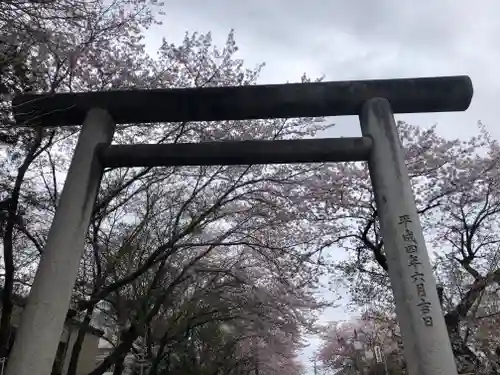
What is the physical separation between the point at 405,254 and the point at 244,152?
2.30 m

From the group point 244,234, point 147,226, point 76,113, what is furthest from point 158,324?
point 76,113

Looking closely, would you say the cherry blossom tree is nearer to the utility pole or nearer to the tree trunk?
the tree trunk

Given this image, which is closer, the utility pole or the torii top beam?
the utility pole

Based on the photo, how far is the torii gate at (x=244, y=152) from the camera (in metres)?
4.30

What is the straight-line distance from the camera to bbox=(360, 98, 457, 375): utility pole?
401cm

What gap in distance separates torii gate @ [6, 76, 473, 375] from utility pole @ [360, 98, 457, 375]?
1cm

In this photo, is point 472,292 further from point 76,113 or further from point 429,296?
point 76,113

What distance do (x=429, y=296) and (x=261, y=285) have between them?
10.6 m

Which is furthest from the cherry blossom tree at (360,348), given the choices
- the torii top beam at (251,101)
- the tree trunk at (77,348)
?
the torii top beam at (251,101)

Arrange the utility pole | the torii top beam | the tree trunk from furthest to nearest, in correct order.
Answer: the tree trunk → the torii top beam → the utility pole

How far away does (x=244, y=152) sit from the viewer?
5.30 m

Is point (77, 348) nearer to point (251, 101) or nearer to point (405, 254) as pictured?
point (251, 101)

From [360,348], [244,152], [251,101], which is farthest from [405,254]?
[360,348]

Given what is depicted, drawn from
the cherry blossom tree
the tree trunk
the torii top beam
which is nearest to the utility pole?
the torii top beam
